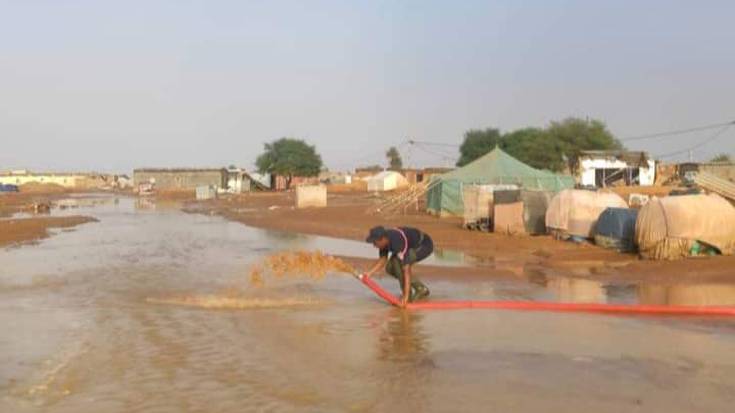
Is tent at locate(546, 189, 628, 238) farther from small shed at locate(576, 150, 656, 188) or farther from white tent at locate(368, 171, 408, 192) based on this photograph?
white tent at locate(368, 171, 408, 192)

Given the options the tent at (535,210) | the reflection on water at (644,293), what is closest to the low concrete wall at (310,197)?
the tent at (535,210)

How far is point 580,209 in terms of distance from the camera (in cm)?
2420

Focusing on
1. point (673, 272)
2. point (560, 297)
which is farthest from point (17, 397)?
point (673, 272)

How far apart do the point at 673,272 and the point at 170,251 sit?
1520 cm

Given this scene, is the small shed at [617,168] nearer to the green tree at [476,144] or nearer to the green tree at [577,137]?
the green tree at [577,137]

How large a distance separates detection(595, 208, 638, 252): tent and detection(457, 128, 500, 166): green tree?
74.1m

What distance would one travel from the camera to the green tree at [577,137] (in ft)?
253

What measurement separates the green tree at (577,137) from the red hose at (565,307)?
6377 cm

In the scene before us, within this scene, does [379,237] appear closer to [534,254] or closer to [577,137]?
[534,254]

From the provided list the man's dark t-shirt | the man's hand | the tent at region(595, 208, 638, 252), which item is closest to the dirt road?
the tent at region(595, 208, 638, 252)

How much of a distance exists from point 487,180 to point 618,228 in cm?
1867

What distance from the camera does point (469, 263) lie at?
2147cm

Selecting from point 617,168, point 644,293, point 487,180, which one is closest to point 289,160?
point 617,168

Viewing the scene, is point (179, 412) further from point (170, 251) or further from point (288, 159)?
point (288, 159)
